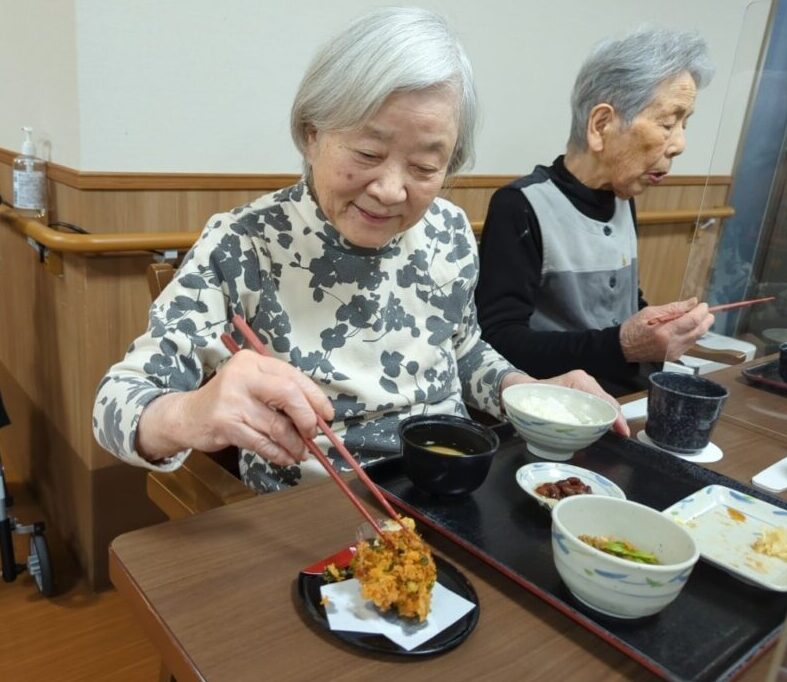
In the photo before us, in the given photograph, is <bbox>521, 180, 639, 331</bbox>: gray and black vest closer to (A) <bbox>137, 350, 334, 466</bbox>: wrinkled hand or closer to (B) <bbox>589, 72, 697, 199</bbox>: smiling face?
(B) <bbox>589, 72, 697, 199</bbox>: smiling face

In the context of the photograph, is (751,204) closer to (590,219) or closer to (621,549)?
(590,219)

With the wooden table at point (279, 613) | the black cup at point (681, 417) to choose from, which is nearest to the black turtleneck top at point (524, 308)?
the black cup at point (681, 417)

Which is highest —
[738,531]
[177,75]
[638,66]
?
[638,66]

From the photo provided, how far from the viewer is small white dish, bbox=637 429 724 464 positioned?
103 centimetres

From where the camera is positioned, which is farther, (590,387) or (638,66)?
(638,66)

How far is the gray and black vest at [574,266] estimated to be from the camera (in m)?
→ 1.66

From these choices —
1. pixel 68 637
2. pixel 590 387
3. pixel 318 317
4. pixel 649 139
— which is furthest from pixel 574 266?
pixel 68 637

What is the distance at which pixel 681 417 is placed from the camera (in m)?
1.03

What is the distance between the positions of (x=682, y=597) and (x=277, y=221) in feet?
2.43

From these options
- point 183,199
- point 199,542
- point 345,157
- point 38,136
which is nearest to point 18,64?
point 38,136

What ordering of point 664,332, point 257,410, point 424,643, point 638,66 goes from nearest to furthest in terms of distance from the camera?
point 424,643, point 257,410, point 664,332, point 638,66

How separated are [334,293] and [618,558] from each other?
611 mm

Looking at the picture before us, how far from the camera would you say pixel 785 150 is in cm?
168

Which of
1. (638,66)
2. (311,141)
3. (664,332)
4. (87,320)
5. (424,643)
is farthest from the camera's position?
(87,320)
